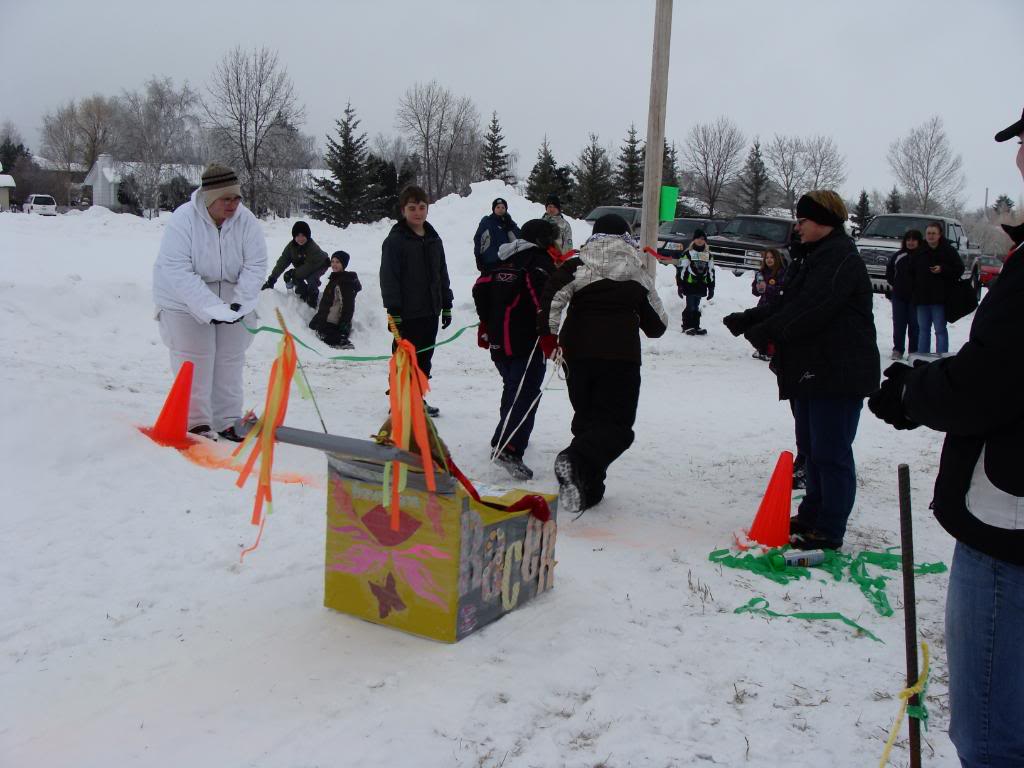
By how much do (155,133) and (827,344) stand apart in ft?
165

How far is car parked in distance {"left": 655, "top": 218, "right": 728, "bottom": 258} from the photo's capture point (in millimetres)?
21531

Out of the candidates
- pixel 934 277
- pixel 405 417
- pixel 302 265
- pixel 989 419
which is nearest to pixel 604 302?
pixel 405 417

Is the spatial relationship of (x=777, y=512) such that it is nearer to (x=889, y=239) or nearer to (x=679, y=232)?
(x=889, y=239)

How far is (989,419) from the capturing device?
6.75ft

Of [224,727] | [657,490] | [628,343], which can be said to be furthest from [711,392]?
[224,727]

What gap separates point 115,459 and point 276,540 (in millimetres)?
1469

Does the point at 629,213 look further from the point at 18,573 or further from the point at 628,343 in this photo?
the point at 18,573

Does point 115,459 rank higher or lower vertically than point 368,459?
lower

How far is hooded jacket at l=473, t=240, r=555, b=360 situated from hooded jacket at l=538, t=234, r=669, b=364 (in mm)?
628

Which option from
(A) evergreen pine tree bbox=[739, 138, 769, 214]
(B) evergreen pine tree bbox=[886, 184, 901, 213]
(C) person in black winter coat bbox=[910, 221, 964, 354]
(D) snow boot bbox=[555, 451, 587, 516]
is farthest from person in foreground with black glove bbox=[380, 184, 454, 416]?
(B) evergreen pine tree bbox=[886, 184, 901, 213]

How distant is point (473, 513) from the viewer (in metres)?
3.61

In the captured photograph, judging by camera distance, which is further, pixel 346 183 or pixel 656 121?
pixel 346 183

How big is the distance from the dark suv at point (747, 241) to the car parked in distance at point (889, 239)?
1.82m

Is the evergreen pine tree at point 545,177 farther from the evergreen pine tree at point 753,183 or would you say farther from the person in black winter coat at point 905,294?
the person in black winter coat at point 905,294
